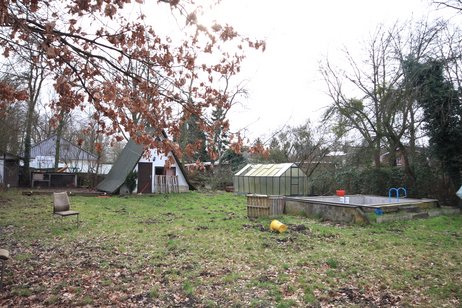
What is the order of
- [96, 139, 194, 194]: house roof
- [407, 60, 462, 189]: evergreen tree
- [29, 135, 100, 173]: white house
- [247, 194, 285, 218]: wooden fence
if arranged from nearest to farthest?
[247, 194, 285, 218]: wooden fence < [407, 60, 462, 189]: evergreen tree < [96, 139, 194, 194]: house roof < [29, 135, 100, 173]: white house

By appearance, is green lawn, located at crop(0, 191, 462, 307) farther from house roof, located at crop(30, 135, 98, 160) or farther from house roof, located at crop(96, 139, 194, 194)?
house roof, located at crop(30, 135, 98, 160)

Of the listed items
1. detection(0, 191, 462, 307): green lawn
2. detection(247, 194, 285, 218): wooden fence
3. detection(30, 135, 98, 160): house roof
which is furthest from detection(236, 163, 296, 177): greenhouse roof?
detection(30, 135, 98, 160): house roof

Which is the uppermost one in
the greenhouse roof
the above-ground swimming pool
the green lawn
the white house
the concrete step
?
the white house

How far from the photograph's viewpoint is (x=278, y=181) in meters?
21.3

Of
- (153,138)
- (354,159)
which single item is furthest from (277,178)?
(153,138)

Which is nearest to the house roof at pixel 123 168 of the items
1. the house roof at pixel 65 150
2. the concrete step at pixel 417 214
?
the house roof at pixel 65 150

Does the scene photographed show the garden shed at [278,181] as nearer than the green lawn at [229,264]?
No

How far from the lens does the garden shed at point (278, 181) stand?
70.1 ft

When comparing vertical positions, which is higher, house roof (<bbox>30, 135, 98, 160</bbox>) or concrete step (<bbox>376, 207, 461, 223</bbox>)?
house roof (<bbox>30, 135, 98, 160</bbox>)

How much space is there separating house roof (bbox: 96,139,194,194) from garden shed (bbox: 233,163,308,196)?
5.15 metres

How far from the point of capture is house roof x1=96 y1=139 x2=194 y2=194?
73.5 ft

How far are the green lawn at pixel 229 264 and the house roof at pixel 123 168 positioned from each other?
37.8ft

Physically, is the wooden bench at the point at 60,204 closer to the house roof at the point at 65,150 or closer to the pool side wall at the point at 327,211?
the pool side wall at the point at 327,211

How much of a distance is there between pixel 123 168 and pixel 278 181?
10.7m
